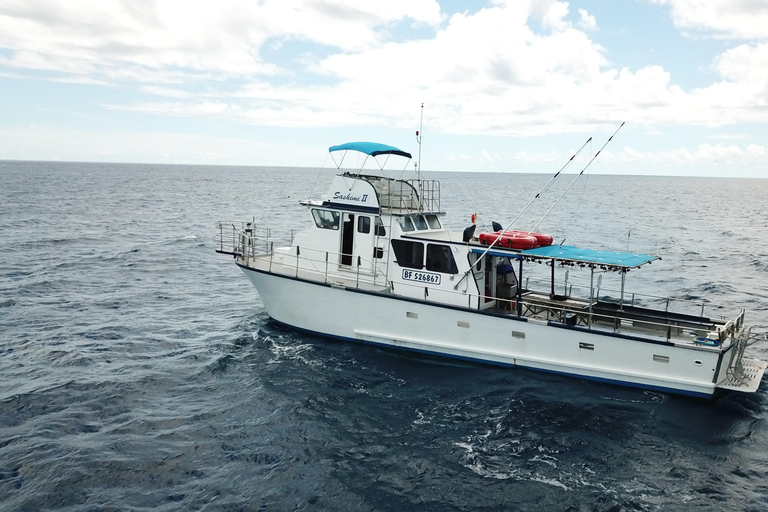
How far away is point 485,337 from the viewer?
56.4 feet

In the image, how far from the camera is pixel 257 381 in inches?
645

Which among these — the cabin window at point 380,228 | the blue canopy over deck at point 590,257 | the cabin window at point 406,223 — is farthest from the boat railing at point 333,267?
the blue canopy over deck at point 590,257

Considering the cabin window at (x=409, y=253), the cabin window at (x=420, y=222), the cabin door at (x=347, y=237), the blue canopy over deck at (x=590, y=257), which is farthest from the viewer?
the cabin door at (x=347, y=237)

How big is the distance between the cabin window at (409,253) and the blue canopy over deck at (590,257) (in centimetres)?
336

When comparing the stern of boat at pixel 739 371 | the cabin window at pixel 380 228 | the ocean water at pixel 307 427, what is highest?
the cabin window at pixel 380 228

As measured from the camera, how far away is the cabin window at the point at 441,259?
1794 cm

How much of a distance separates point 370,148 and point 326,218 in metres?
2.86

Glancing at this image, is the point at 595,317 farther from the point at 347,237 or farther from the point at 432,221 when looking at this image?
the point at 347,237

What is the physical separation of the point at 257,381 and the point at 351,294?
4.05 meters

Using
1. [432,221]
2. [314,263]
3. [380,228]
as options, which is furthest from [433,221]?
[314,263]

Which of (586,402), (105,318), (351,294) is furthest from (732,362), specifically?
(105,318)

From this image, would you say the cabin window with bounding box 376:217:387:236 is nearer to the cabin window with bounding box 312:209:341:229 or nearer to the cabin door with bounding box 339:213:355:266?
the cabin door with bounding box 339:213:355:266

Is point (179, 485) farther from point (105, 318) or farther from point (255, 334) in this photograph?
point (105, 318)

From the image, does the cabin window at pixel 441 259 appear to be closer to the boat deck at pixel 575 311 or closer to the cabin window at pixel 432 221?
the boat deck at pixel 575 311
